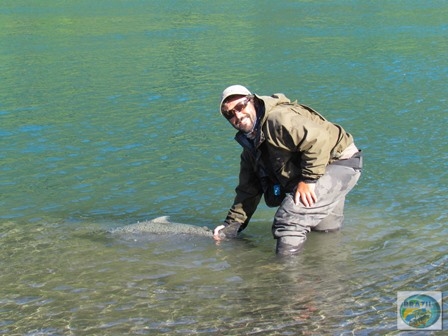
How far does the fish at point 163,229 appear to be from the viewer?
8867 mm

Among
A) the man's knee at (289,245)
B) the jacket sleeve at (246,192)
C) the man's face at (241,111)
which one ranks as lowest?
the man's knee at (289,245)

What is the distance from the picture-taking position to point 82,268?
815 cm

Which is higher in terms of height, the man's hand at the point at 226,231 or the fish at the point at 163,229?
the man's hand at the point at 226,231

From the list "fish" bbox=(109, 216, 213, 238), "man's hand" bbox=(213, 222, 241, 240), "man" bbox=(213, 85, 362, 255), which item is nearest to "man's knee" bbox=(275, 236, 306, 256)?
"man" bbox=(213, 85, 362, 255)

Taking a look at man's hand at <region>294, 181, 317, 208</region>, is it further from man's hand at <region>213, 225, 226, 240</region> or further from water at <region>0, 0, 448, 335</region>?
man's hand at <region>213, 225, 226, 240</region>

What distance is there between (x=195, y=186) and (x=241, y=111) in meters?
4.64

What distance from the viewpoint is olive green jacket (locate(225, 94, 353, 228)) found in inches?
275

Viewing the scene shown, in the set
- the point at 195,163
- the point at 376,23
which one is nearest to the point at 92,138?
the point at 195,163

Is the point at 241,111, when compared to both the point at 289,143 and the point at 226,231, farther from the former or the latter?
the point at 226,231

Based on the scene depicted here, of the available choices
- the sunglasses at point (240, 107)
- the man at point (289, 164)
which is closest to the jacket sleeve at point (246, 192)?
the man at point (289, 164)

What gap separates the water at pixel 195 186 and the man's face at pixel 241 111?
1.59 meters

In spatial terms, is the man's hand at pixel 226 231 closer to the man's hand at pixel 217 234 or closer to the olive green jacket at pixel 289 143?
the man's hand at pixel 217 234

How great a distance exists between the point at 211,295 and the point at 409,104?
35.7ft

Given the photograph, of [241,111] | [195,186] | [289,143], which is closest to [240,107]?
[241,111]
